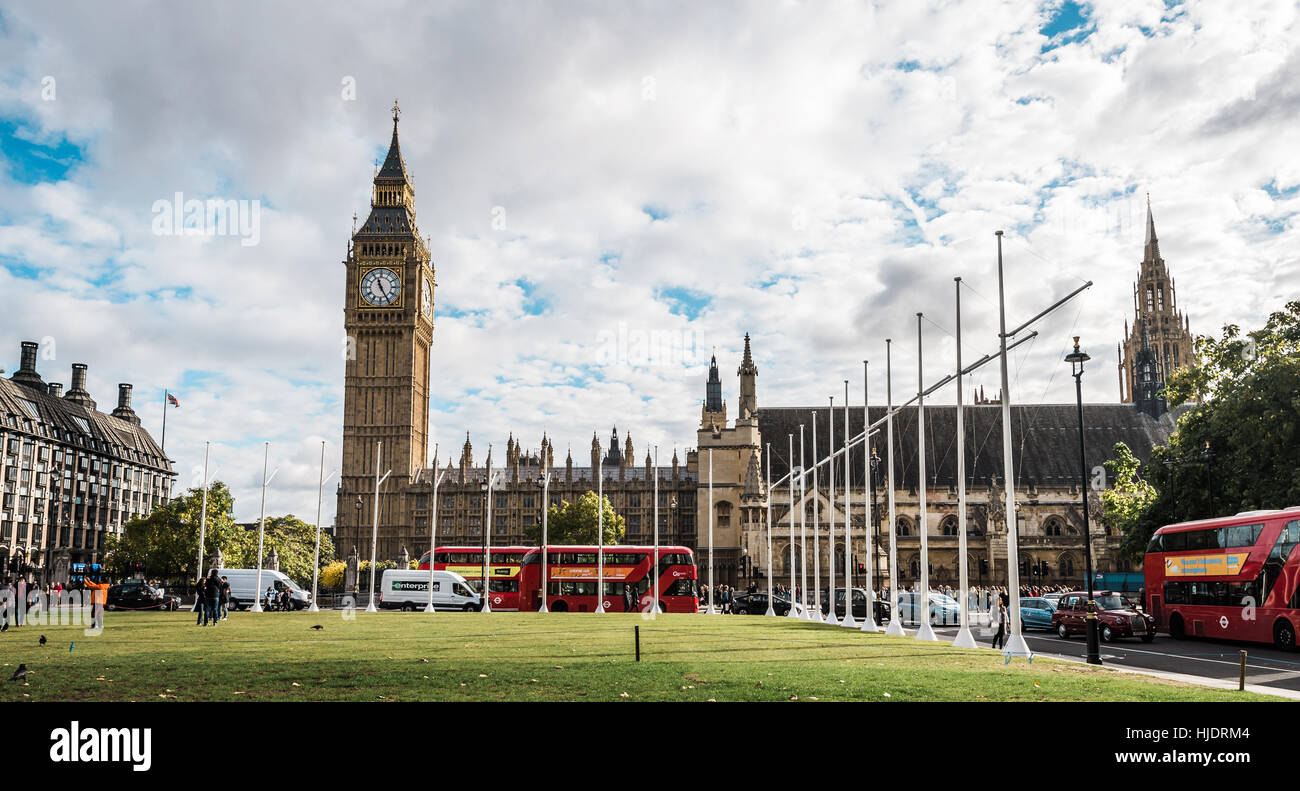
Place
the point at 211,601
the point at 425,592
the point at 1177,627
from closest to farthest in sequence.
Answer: the point at 211,601 < the point at 1177,627 < the point at 425,592

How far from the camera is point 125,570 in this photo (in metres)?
60.6

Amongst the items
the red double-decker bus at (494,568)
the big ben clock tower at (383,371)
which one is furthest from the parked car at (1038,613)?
the big ben clock tower at (383,371)

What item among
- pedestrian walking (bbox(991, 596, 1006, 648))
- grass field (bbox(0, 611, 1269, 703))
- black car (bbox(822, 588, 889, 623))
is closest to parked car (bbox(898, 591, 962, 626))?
black car (bbox(822, 588, 889, 623))

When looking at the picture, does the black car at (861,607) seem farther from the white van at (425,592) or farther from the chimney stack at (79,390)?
the chimney stack at (79,390)

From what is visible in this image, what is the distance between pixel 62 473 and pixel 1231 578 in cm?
8671

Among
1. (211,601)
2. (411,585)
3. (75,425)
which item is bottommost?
(411,585)

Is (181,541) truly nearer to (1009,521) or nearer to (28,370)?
(28,370)

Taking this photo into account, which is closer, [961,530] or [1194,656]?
[1194,656]

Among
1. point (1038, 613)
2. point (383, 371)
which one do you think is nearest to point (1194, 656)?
point (1038, 613)

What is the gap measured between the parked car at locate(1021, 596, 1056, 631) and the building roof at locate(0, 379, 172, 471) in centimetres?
7323

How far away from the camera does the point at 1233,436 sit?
35.4 meters

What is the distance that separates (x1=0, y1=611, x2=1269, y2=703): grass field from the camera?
39.1 feet

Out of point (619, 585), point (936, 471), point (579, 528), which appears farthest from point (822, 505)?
point (619, 585)
